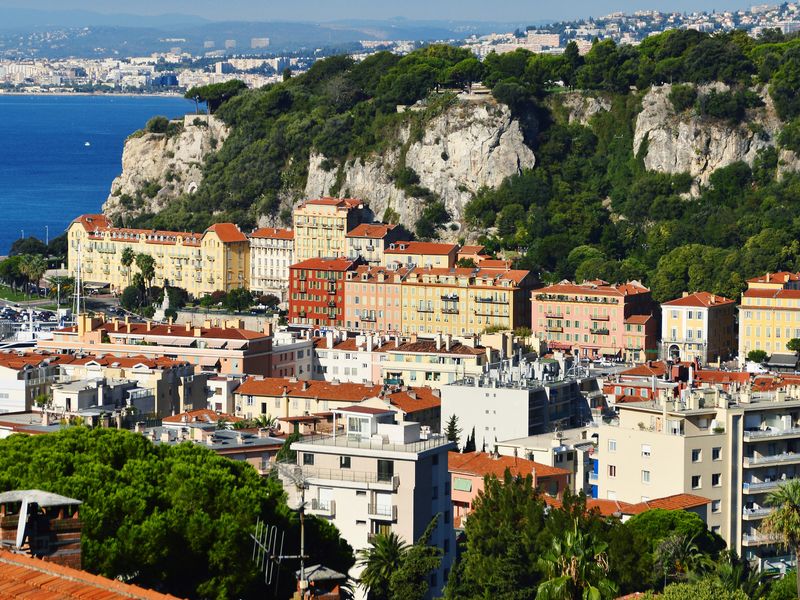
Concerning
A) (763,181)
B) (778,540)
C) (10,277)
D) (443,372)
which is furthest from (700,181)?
(778,540)

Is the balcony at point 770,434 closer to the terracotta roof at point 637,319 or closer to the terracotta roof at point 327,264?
the terracotta roof at point 637,319

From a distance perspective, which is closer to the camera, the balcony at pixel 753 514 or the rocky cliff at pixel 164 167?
the balcony at pixel 753 514

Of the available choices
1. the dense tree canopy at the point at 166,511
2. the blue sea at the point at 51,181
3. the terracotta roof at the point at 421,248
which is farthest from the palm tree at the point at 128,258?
the dense tree canopy at the point at 166,511

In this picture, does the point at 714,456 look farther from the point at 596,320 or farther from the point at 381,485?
the point at 596,320

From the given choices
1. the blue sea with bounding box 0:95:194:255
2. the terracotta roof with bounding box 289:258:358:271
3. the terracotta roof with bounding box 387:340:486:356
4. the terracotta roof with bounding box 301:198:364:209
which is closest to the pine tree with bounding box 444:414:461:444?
the terracotta roof with bounding box 387:340:486:356

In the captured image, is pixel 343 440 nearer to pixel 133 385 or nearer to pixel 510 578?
pixel 510 578

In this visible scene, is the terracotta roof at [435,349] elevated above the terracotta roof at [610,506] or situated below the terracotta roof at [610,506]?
above

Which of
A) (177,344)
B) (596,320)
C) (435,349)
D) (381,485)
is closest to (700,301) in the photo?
(596,320)
